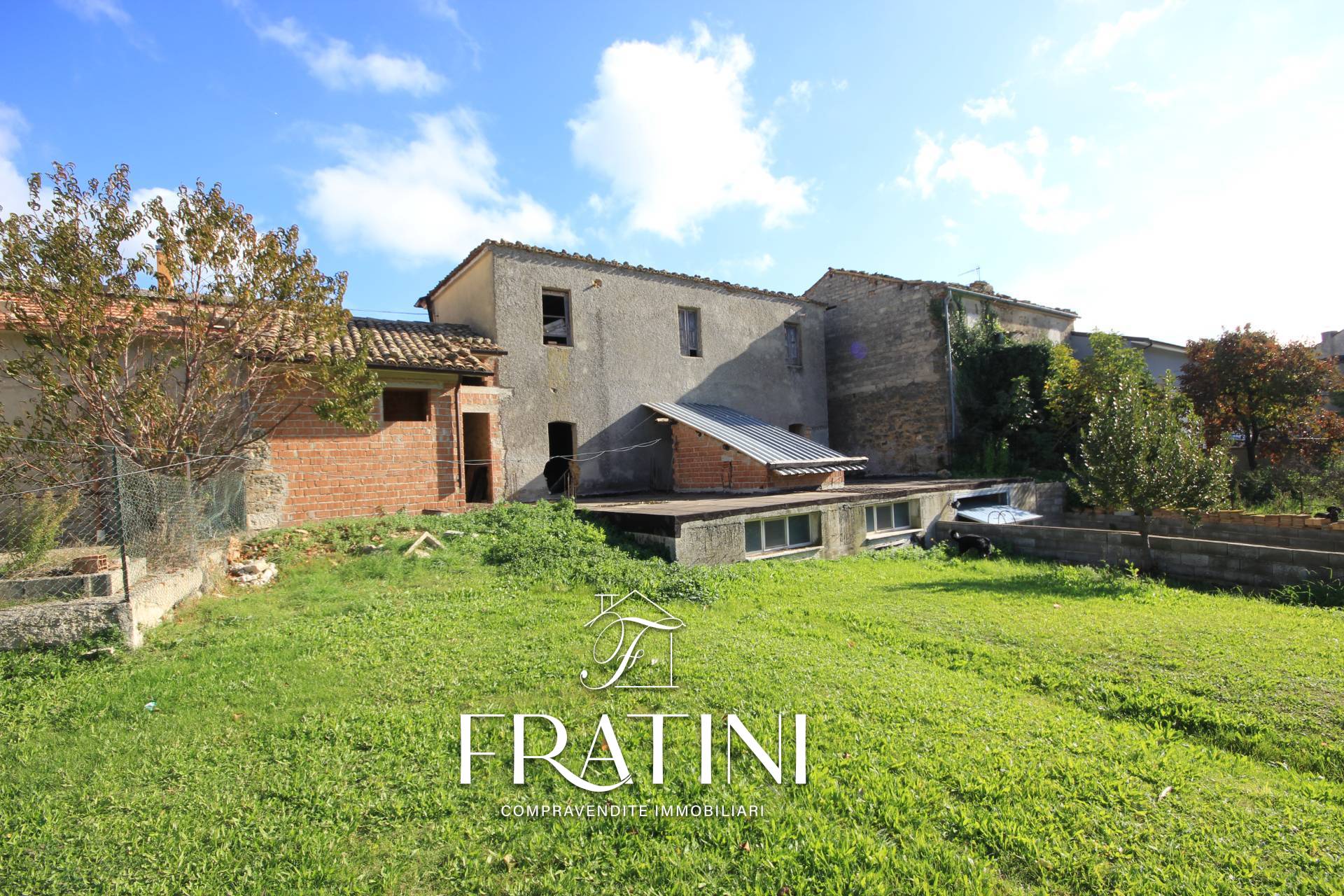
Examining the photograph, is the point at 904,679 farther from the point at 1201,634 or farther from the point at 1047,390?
the point at 1047,390

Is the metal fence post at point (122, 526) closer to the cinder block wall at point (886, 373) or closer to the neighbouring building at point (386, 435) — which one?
the neighbouring building at point (386, 435)

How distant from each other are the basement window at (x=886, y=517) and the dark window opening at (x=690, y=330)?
23.4 feet

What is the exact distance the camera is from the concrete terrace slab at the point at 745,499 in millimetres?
10188

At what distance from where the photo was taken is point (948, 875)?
9.72ft

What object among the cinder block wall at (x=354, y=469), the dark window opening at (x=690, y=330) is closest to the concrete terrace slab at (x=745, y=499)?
the cinder block wall at (x=354, y=469)

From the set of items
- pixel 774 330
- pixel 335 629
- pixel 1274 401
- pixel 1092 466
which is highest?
pixel 774 330

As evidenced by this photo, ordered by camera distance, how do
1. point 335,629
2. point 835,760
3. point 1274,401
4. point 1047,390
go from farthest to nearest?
point 1047,390 < point 1274,401 < point 335,629 < point 835,760

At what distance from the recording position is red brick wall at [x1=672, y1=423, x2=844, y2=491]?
533 inches

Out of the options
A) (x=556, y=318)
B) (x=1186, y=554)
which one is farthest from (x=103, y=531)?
(x=1186, y=554)

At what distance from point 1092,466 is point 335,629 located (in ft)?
37.9

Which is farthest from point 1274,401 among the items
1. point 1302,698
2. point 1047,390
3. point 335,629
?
point 335,629

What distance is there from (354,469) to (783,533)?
7.98 m

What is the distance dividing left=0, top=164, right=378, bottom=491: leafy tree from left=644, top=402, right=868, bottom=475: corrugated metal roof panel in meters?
7.31

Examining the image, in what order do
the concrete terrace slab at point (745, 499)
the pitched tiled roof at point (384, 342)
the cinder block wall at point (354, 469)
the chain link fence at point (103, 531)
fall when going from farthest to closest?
1. the cinder block wall at point (354, 469)
2. the concrete terrace slab at point (745, 499)
3. the pitched tiled roof at point (384, 342)
4. the chain link fence at point (103, 531)
